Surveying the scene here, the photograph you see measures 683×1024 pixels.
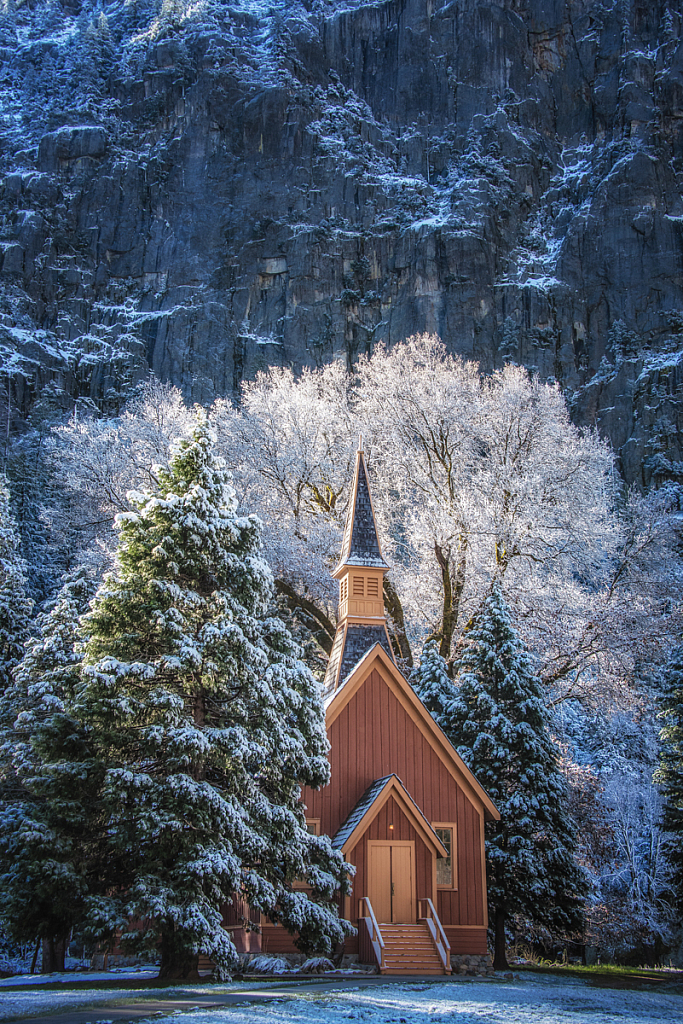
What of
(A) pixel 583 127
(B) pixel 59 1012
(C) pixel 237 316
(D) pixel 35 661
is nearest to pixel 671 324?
(A) pixel 583 127

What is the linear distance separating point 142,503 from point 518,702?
10.5 m

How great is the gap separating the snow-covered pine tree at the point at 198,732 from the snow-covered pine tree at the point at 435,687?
23.5ft

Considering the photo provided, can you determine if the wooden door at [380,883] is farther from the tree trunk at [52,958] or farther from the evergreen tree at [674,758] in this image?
the evergreen tree at [674,758]

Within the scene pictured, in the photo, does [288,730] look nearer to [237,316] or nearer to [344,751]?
[344,751]

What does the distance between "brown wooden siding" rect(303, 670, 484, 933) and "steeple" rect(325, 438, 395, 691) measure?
3.56 feet

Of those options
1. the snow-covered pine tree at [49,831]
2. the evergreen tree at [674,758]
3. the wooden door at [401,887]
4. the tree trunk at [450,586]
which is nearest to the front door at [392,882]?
the wooden door at [401,887]

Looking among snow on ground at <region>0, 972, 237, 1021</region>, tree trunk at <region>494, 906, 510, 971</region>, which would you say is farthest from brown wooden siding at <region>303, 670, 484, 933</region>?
snow on ground at <region>0, 972, 237, 1021</region>

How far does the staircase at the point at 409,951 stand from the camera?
619 inches

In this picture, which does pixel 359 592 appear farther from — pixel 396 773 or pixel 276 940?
pixel 276 940

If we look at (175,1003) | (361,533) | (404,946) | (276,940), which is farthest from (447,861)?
(175,1003)

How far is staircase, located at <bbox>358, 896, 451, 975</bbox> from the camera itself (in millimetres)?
15719

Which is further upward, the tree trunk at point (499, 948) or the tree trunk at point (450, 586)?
the tree trunk at point (450, 586)

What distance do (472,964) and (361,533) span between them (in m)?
9.97

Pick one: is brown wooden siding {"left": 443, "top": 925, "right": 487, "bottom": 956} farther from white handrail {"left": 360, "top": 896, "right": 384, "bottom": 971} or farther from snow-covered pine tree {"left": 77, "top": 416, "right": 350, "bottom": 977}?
snow-covered pine tree {"left": 77, "top": 416, "right": 350, "bottom": 977}
